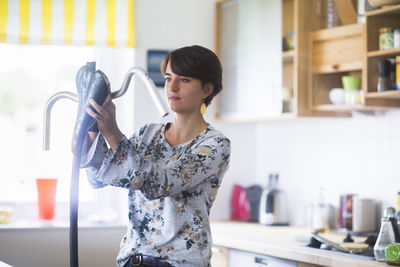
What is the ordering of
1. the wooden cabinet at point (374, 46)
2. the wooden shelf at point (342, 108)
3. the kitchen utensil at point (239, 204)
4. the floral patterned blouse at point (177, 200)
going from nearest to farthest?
the floral patterned blouse at point (177, 200), the wooden cabinet at point (374, 46), the wooden shelf at point (342, 108), the kitchen utensil at point (239, 204)

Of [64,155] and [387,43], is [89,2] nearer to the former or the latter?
[64,155]

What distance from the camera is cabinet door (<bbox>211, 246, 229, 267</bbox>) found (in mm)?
3014

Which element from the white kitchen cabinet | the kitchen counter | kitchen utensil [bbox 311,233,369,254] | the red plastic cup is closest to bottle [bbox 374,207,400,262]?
the kitchen counter

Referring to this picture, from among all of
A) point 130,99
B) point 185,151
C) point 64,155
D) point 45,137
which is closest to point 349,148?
point 130,99

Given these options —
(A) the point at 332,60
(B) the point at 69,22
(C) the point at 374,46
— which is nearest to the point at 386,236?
(C) the point at 374,46

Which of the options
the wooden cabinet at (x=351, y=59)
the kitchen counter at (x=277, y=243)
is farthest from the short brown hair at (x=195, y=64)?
the wooden cabinet at (x=351, y=59)

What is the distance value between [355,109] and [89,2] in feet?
4.97

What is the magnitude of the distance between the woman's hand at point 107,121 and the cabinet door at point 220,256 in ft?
5.89

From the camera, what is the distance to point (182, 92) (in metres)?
1.55

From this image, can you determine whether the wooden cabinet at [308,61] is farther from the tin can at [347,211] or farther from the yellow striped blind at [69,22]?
the yellow striped blind at [69,22]

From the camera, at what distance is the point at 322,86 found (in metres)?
3.16

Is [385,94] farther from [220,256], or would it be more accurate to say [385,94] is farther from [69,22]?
[69,22]

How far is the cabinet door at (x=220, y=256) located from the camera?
301cm

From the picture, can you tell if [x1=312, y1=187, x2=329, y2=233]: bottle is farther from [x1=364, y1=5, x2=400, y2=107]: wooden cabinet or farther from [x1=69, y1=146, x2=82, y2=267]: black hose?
[x1=69, y1=146, x2=82, y2=267]: black hose
